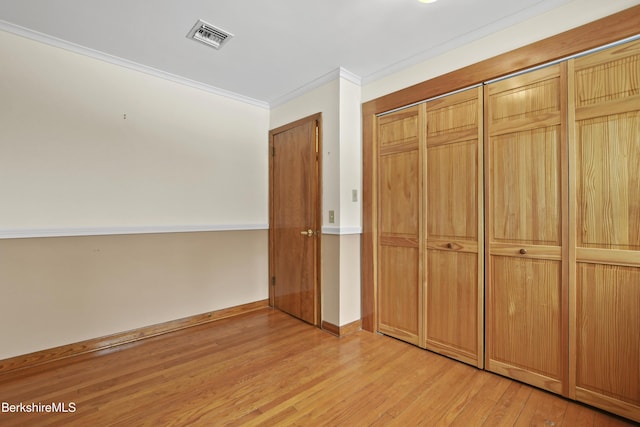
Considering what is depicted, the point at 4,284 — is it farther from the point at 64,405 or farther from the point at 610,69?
the point at 610,69

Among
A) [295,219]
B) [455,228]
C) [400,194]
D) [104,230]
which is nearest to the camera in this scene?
[455,228]

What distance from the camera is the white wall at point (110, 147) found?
7.40 ft

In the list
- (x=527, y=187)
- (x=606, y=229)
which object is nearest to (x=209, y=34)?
(x=527, y=187)

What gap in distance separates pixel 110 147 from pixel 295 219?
73.4 inches

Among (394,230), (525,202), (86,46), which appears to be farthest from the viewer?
(394,230)

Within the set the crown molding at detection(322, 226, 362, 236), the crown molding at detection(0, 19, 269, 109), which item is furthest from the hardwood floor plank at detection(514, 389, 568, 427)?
the crown molding at detection(0, 19, 269, 109)

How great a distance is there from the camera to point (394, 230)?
275cm

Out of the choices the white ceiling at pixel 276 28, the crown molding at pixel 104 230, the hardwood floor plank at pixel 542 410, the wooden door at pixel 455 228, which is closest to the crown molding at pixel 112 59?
the white ceiling at pixel 276 28

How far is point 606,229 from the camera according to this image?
171 centimetres

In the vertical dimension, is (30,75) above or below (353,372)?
above

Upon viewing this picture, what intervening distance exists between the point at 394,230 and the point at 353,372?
1.24 m

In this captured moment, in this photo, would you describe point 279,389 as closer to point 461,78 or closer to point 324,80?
point 461,78

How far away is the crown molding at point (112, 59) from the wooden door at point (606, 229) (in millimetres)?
3065

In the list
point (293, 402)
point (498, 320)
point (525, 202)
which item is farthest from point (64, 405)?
point (525, 202)
